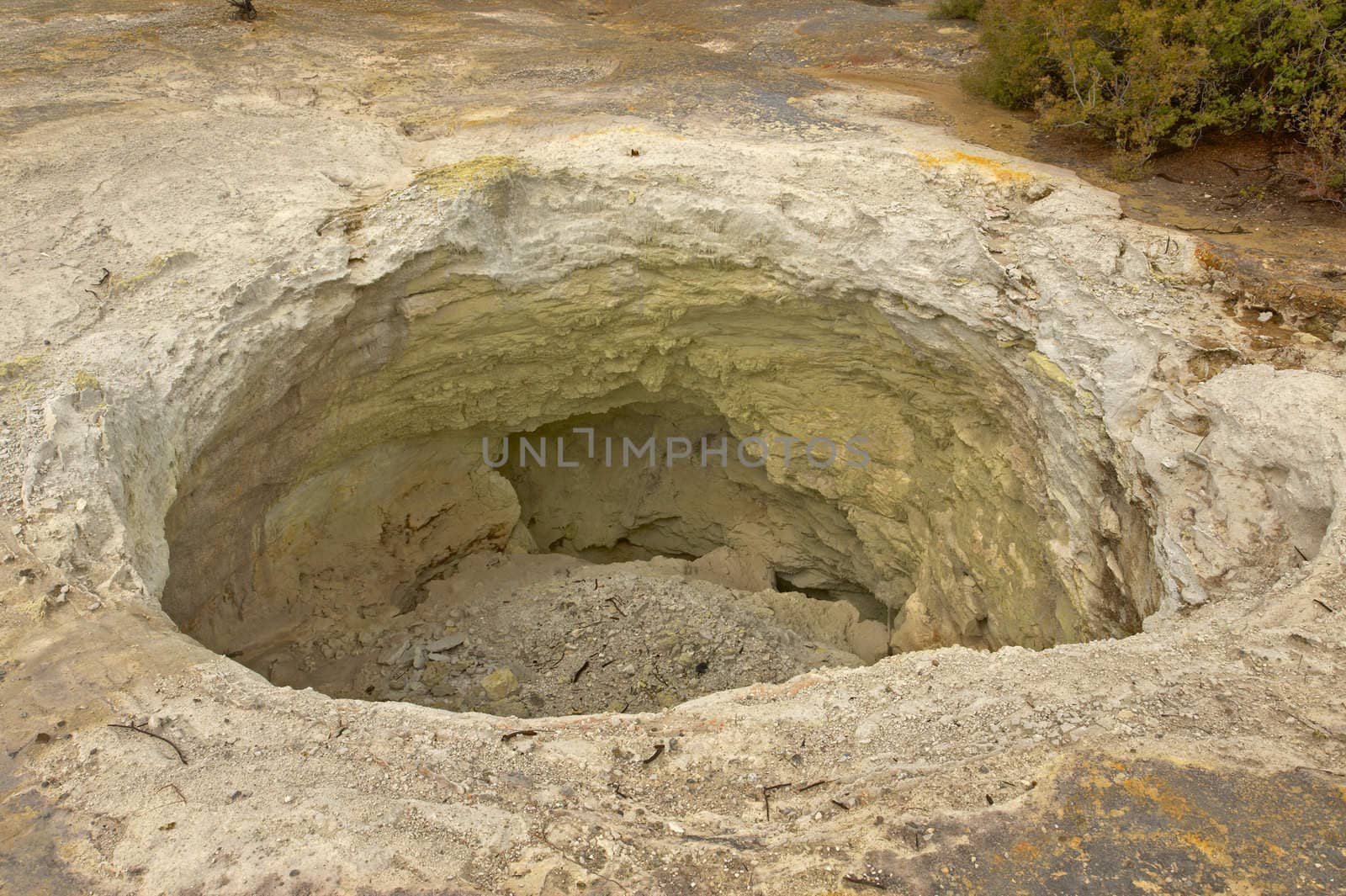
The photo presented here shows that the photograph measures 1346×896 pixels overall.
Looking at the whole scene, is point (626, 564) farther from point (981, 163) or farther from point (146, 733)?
point (146, 733)

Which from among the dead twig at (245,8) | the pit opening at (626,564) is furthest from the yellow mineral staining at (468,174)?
the dead twig at (245,8)

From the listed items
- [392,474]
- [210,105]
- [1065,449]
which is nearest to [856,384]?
[1065,449]

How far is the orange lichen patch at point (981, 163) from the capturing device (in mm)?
6715

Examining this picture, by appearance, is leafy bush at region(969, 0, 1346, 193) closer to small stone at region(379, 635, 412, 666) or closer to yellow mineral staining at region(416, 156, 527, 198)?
yellow mineral staining at region(416, 156, 527, 198)

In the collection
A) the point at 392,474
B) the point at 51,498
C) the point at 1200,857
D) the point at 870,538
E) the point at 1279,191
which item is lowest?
the point at 870,538

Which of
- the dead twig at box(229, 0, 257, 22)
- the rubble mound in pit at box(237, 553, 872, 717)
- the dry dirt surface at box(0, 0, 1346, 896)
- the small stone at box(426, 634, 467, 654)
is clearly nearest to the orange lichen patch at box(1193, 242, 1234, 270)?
the dry dirt surface at box(0, 0, 1346, 896)

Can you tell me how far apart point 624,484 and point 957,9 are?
785 centimetres

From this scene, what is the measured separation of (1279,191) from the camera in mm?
6551

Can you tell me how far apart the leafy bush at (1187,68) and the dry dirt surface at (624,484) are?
2.32 ft

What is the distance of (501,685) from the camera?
665 centimetres

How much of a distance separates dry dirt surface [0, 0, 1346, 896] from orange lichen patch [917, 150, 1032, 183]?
9 centimetres

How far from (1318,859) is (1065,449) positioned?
3348mm

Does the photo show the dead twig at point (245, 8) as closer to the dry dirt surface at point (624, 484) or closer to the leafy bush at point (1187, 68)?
the dry dirt surface at point (624, 484)

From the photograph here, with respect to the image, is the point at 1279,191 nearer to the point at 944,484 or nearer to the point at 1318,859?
the point at 944,484
